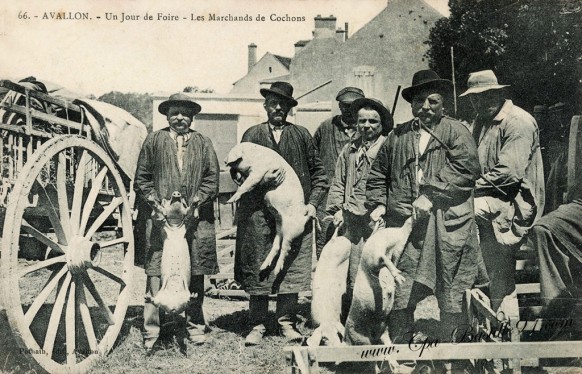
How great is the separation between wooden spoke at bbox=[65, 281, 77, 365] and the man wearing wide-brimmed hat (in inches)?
126

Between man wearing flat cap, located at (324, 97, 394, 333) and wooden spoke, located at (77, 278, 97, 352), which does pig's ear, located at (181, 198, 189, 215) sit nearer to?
wooden spoke, located at (77, 278, 97, 352)

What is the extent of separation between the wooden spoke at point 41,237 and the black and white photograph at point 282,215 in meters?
0.01

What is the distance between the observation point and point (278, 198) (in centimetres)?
456

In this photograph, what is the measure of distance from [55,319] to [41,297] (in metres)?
0.22

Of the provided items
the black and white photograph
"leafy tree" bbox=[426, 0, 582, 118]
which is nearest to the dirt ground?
the black and white photograph

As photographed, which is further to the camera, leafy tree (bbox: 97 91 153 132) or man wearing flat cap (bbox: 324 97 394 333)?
leafy tree (bbox: 97 91 153 132)

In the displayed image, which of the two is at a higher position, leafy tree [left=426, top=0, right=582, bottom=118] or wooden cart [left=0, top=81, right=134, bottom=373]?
leafy tree [left=426, top=0, right=582, bottom=118]

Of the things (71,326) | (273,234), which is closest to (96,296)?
(71,326)

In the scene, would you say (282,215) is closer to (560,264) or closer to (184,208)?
(184,208)

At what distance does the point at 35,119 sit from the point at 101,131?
578 millimetres

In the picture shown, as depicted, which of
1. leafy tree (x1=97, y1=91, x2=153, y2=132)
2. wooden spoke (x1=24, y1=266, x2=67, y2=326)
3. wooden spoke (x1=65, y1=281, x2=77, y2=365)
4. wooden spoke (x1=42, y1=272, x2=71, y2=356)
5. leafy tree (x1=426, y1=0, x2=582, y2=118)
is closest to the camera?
wooden spoke (x1=24, y1=266, x2=67, y2=326)

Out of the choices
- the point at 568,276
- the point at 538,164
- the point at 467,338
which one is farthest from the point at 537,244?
the point at 467,338

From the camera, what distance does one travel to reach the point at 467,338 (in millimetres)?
4027

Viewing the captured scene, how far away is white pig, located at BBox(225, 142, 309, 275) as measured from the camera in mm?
4551
